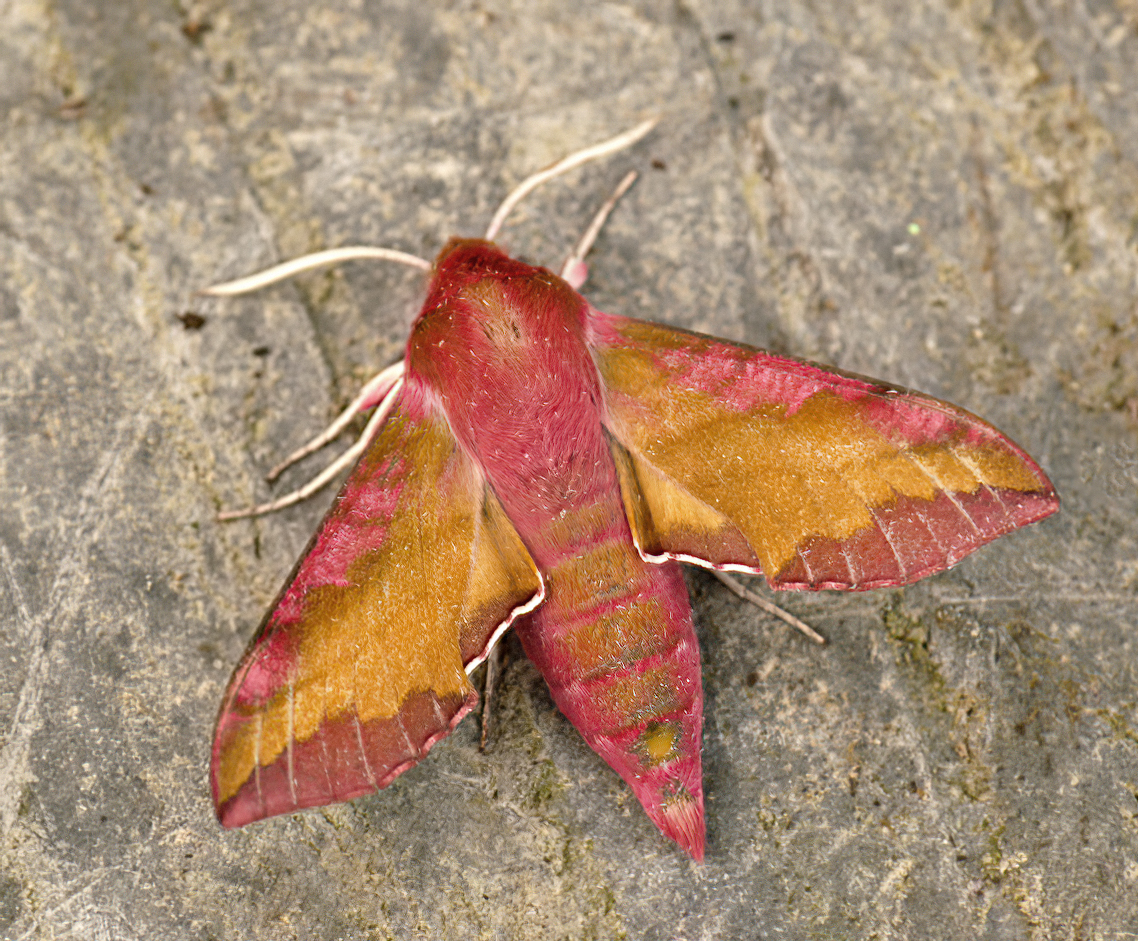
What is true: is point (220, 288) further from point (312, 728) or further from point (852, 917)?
point (852, 917)

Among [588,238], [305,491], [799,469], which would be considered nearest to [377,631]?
[305,491]

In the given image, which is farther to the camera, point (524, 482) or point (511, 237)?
point (511, 237)

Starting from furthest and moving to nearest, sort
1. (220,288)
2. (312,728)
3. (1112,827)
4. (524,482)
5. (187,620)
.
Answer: (220,288) → (187,620) → (1112,827) → (524,482) → (312,728)

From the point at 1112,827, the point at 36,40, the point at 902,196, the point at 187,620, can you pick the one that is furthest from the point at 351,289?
the point at 1112,827

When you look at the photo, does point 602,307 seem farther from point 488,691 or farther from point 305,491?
point 488,691

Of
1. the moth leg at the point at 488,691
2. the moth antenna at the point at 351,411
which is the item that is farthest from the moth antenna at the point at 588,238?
the moth leg at the point at 488,691

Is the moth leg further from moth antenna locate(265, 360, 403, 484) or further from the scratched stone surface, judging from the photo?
moth antenna locate(265, 360, 403, 484)

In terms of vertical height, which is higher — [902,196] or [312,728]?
[902,196]

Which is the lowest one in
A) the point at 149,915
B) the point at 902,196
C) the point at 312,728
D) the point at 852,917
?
the point at 149,915
